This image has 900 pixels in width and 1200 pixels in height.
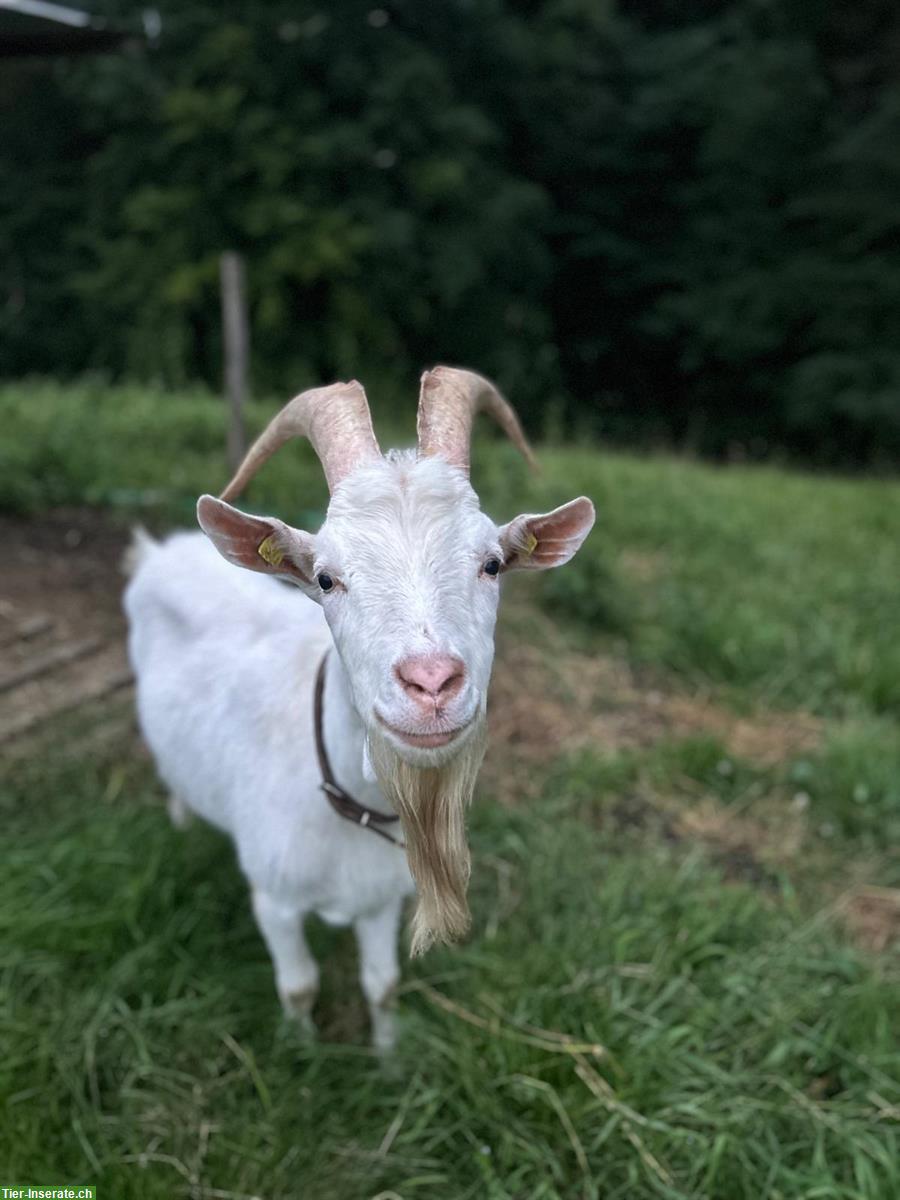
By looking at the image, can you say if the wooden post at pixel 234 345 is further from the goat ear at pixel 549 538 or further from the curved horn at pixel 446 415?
the goat ear at pixel 549 538

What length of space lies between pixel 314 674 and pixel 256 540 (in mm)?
625

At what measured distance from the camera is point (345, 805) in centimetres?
200

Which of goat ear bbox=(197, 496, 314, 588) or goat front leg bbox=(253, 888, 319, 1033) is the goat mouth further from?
goat front leg bbox=(253, 888, 319, 1033)

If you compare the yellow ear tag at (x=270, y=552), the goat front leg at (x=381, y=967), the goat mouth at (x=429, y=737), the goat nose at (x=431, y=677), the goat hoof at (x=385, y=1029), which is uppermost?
the yellow ear tag at (x=270, y=552)

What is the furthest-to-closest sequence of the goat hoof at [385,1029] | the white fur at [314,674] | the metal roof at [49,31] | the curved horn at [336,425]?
the metal roof at [49,31] < the goat hoof at [385,1029] < the curved horn at [336,425] < the white fur at [314,674]

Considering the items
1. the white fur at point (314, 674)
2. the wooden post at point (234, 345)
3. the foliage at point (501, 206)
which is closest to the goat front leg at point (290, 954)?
the white fur at point (314, 674)

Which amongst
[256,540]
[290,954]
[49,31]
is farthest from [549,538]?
[49,31]

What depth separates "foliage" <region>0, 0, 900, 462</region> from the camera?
11.2m

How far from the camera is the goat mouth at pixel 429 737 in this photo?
1.45m

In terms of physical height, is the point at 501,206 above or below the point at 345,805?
above

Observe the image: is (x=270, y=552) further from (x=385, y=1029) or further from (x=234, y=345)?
(x=234, y=345)

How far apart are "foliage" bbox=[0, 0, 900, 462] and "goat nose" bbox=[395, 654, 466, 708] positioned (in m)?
8.78

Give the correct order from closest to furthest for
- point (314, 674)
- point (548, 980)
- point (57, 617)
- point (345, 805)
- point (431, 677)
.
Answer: point (431, 677) < point (345, 805) < point (314, 674) < point (548, 980) < point (57, 617)

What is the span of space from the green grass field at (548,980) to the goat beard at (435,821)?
77cm
